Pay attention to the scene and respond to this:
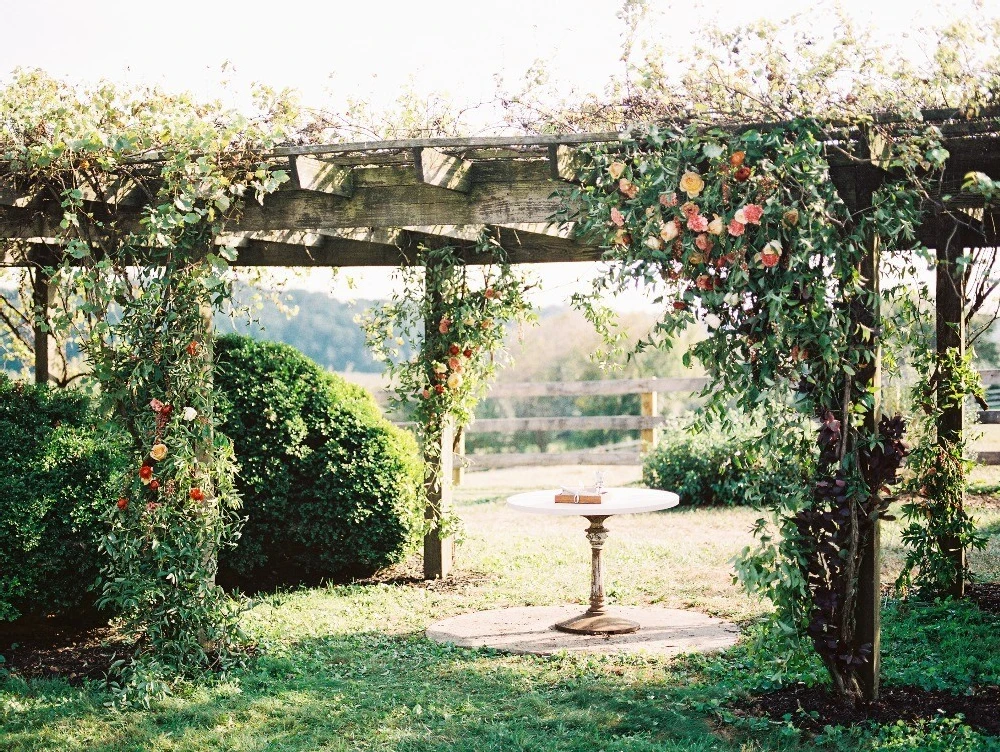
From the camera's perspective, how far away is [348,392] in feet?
22.9

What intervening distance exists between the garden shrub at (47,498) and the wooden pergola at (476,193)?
1.00m

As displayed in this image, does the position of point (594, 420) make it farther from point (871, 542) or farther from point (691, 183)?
point (691, 183)

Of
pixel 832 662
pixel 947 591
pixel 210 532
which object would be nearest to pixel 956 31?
pixel 832 662

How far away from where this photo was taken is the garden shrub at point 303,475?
6.51 m

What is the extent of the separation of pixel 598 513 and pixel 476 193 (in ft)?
5.83

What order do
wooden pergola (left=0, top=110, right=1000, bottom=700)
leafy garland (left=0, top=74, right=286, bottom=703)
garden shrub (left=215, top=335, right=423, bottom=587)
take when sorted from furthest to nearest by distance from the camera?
garden shrub (left=215, top=335, right=423, bottom=587) < leafy garland (left=0, top=74, right=286, bottom=703) < wooden pergola (left=0, top=110, right=1000, bottom=700)

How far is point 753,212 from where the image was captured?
3.49m

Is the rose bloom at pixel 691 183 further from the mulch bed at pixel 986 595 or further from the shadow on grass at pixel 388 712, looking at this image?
the mulch bed at pixel 986 595

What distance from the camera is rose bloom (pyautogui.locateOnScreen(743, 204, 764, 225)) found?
3.49 metres

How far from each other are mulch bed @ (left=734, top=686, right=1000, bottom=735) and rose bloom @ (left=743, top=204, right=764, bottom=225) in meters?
1.86

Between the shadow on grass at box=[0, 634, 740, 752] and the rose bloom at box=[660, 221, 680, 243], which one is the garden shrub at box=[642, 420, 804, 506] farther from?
the rose bloom at box=[660, 221, 680, 243]

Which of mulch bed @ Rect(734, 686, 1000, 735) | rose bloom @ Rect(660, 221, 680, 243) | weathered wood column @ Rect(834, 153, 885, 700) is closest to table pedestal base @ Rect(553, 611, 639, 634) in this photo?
mulch bed @ Rect(734, 686, 1000, 735)

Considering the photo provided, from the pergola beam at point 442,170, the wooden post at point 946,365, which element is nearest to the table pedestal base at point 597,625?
the wooden post at point 946,365

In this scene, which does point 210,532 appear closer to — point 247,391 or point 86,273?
point 86,273
